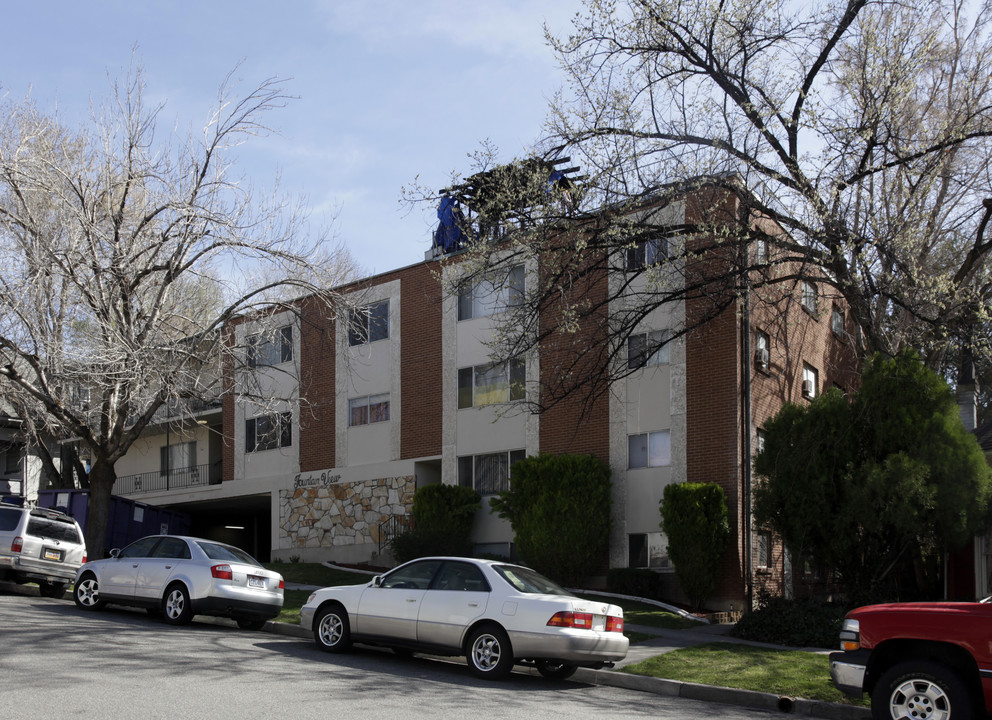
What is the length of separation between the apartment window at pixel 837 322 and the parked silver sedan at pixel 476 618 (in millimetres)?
18802

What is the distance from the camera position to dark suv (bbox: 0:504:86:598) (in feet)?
57.9

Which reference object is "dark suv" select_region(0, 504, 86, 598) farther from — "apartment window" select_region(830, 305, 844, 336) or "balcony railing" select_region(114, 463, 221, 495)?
"apartment window" select_region(830, 305, 844, 336)

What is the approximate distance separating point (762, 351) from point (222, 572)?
1397 centimetres

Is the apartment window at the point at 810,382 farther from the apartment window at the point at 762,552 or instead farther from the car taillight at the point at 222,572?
the car taillight at the point at 222,572

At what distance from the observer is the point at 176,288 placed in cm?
2145

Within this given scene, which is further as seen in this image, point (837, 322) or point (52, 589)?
point (837, 322)

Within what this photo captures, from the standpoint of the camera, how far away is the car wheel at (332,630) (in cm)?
1278

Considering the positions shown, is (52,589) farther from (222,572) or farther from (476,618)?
(476,618)

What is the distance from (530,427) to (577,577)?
4119 millimetres

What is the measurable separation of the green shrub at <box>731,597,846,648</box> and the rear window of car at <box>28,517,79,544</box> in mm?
11986

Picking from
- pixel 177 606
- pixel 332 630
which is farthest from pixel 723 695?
pixel 177 606

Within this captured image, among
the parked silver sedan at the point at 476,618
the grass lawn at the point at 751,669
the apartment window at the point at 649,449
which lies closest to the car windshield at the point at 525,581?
the parked silver sedan at the point at 476,618

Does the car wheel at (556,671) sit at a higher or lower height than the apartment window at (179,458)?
lower

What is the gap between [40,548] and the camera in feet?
58.9
